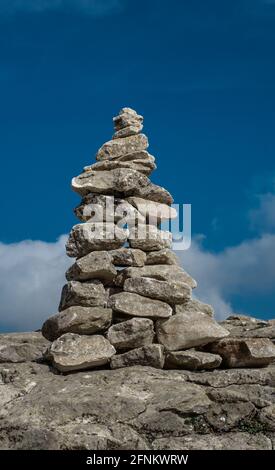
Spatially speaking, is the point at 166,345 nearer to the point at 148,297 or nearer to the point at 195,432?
the point at 148,297

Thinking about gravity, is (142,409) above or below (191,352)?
below

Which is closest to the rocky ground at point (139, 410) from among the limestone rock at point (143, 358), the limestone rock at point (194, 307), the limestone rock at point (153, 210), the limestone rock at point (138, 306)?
the limestone rock at point (143, 358)

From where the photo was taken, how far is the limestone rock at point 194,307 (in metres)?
13.4

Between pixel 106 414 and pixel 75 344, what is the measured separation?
1929 mm

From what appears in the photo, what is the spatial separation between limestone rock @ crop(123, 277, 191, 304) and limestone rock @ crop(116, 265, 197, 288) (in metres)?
0.23

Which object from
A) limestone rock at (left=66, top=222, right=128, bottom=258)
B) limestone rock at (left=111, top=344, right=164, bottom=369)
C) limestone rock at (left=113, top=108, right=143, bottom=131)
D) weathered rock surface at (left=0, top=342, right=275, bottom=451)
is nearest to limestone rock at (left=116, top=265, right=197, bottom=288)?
limestone rock at (left=66, top=222, right=128, bottom=258)

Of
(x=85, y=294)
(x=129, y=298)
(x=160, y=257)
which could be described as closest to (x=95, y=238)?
(x=85, y=294)

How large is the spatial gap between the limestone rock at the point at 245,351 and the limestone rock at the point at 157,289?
132cm

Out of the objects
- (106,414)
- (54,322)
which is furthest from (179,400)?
(54,322)

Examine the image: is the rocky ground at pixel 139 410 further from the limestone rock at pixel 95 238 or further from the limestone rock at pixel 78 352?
the limestone rock at pixel 95 238

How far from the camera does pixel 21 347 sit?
13.3 metres
